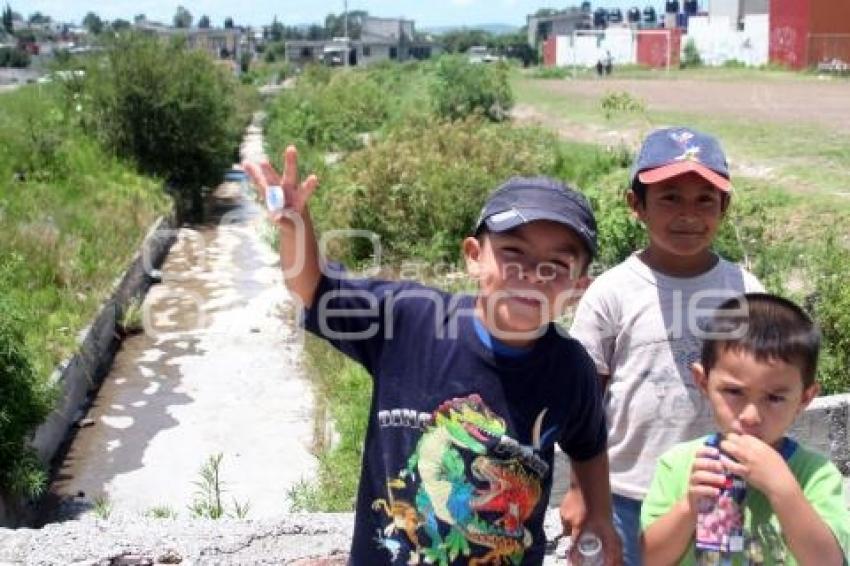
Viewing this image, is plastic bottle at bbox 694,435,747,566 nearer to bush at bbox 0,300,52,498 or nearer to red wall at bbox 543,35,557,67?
bush at bbox 0,300,52,498

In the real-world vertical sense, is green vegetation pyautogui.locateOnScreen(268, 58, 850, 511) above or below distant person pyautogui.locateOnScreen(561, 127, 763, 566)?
below

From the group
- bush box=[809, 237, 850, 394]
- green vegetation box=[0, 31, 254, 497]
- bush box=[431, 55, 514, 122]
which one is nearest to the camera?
bush box=[809, 237, 850, 394]

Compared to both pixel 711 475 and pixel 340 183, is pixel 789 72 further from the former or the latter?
pixel 711 475

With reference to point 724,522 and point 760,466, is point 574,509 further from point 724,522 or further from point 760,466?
point 760,466

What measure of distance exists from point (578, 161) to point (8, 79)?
50852mm

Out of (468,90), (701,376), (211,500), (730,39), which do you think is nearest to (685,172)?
(701,376)

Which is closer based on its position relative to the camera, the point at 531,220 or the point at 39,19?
the point at 531,220

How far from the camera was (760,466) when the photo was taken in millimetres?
1788

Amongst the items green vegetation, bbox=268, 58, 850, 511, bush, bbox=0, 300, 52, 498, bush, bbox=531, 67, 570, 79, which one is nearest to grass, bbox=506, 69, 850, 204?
green vegetation, bbox=268, 58, 850, 511

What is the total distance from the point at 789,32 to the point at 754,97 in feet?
61.3

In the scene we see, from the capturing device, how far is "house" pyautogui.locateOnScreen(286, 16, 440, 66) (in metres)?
92.1

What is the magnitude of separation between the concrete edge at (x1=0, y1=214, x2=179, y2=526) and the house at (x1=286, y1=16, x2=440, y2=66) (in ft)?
242

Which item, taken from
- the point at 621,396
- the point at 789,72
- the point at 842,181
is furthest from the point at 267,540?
the point at 789,72

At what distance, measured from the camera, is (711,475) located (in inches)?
71.7
